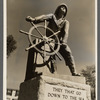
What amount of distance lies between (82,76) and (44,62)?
289mm

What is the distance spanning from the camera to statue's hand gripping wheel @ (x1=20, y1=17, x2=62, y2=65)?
249 centimetres

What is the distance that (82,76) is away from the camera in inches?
104

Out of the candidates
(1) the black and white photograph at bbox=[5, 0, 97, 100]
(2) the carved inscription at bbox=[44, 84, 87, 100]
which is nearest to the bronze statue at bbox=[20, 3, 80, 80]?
(1) the black and white photograph at bbox=[5, 0, 97, 100]

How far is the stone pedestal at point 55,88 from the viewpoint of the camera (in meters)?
2.42

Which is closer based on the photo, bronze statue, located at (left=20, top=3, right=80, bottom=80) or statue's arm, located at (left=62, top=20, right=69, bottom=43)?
bronze statue, located at (left=20, top=3, right=80, bottom=80)

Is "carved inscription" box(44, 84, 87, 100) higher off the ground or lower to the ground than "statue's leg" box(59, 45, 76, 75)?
lower

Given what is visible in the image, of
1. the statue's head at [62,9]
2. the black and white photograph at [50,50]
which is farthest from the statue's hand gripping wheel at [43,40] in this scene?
the statue's head at [62,9]

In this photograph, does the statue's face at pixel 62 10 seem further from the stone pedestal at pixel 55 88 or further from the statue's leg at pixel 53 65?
the stone pedestal at pixel 55 88

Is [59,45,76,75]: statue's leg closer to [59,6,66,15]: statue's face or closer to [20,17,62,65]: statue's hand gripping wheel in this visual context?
[20,17,62,65]: statue's hand gripping wheel

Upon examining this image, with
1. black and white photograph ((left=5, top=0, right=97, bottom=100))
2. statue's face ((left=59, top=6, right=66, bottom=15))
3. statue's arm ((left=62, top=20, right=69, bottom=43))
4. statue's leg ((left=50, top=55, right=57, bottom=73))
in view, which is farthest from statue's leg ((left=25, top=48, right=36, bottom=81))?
statue's face ((left=59, top=6, right=66, bottom=15))

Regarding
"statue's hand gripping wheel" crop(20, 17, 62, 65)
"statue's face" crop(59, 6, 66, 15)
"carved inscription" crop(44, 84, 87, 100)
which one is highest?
"statue's face" crop(59, 6, 66, 15)

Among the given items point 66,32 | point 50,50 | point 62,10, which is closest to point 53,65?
point 50,50

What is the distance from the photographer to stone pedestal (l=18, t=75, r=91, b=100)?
2.42 meters

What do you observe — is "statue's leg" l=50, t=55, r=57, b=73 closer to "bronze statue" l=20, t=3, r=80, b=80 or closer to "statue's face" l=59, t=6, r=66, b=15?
"bronze statue" l=20, t=3, r=80, b=80
